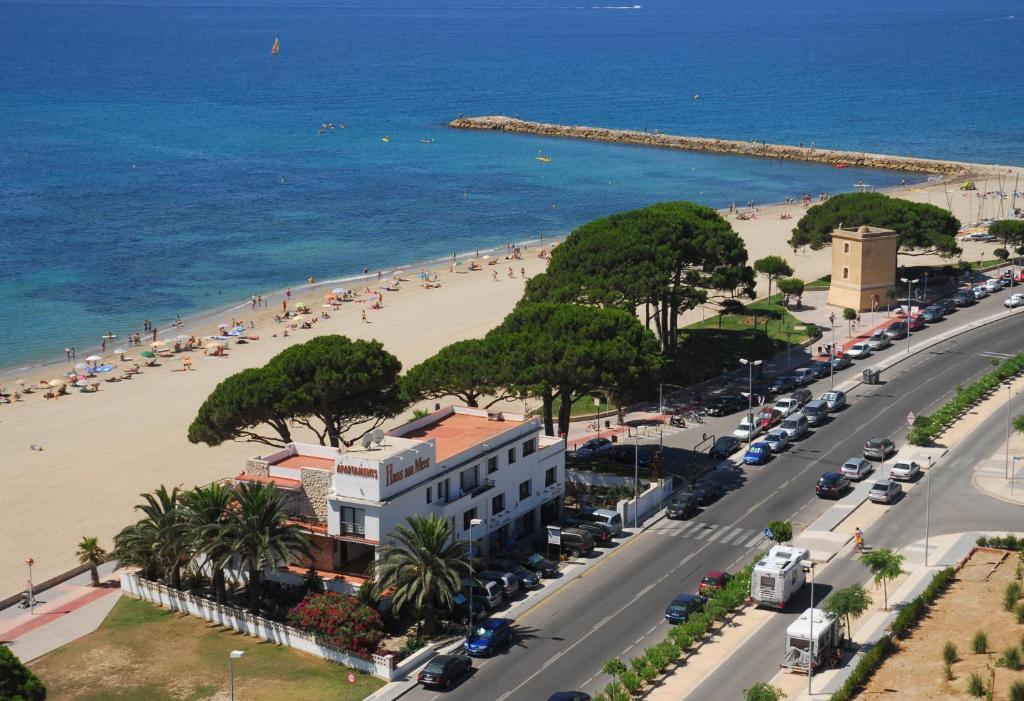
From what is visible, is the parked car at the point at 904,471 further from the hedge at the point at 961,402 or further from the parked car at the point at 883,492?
the hedge at the point at 961,402

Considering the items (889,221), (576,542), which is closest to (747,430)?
(576,542)

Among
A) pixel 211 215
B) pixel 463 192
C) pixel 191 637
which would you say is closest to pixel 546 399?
pixel 191 637

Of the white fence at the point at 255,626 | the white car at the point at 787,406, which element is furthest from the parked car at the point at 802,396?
the white fence at the point at 255,626

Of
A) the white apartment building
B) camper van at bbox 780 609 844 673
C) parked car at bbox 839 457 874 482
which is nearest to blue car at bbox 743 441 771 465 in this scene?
parked car at bbox 839 457 874 482

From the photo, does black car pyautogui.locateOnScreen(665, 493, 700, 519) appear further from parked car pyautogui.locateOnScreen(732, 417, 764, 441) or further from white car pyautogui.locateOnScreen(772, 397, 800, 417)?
white car pyautogui.locateOnScreen(772, 397, 800, 417)

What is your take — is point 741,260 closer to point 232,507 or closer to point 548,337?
point 548,337
